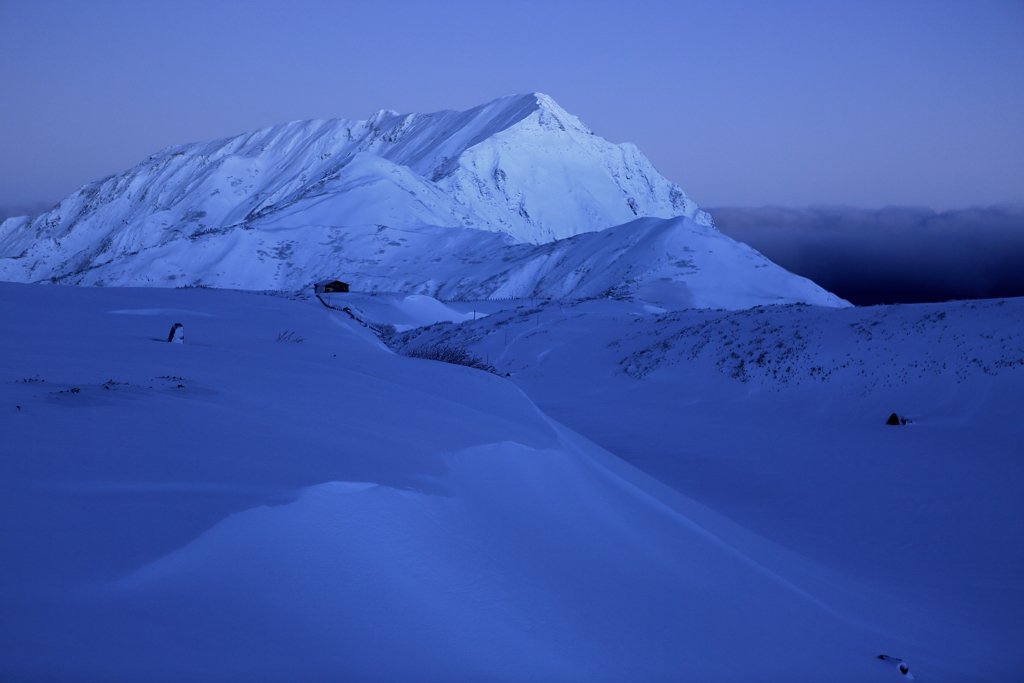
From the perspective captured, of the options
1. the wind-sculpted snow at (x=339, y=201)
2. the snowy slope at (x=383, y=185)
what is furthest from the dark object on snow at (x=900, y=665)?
the snowy slope at (x=383, y=185)

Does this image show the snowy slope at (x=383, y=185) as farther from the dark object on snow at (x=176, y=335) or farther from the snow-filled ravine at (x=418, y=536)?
the snow-filled ravine at (x=418, y=536)

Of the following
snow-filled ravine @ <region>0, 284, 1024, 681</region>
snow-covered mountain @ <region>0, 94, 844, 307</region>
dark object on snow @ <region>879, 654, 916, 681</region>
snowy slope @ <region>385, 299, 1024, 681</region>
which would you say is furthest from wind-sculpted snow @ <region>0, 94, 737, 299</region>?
dark object on snow @ <region>879, 654, 916, 681</region>

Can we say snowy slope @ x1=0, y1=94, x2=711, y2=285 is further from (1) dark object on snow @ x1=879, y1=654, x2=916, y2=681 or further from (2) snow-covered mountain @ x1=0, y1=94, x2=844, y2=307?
(1) dark object on snow @ x1=879, y1=654, x2=916, y2=681

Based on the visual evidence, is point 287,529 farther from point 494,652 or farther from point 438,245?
point 438,245

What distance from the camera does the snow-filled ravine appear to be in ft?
8.68

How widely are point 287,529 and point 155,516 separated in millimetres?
567

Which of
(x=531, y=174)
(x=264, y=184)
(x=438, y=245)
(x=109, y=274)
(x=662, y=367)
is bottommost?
(x=109, y=274)

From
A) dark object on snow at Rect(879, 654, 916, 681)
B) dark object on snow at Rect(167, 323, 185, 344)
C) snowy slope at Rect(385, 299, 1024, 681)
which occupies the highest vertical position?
snowy slope at Rect(385, 299, 1024, 681)

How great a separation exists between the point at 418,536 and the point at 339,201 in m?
85.9

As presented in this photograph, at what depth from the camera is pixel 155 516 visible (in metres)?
3.03

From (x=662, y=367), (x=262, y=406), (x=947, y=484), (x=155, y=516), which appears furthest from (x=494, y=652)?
(x=662, y=367)

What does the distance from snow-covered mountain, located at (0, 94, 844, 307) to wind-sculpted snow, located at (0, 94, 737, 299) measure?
0.34 metres

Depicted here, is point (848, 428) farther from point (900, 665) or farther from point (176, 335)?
point (176, 335)

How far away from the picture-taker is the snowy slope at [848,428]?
8.16 metres
